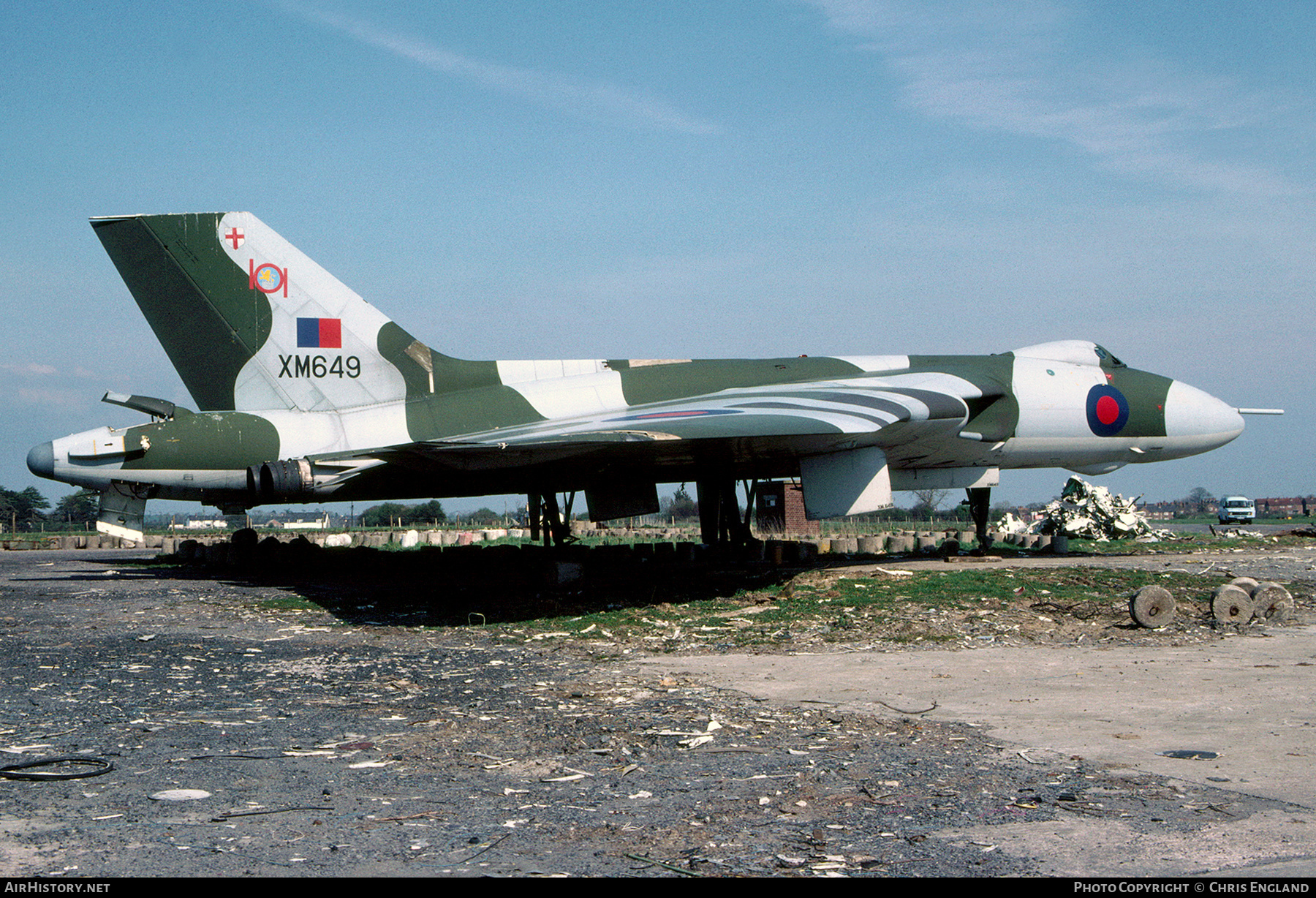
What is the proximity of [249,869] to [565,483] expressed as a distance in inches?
474

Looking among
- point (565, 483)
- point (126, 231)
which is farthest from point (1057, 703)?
point (126, 231)

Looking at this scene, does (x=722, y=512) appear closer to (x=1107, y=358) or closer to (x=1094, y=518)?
(x=1107, y=358)

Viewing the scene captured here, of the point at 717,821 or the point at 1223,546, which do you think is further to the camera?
the point at 1223,546

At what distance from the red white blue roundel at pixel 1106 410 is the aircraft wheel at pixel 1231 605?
7793 mm

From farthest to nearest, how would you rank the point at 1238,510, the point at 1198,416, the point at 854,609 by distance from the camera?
1. the point at 1238,510
2. the point at 1198,416
3. the point at 854,609

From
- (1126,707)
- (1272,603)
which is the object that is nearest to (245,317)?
(1126,707)

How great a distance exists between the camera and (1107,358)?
1764 cm

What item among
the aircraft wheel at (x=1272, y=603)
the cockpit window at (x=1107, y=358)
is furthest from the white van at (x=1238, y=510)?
the aircraft wheel at (x=1272, y=603)

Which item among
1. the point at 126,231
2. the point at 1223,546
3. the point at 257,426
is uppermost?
the point at 126,231

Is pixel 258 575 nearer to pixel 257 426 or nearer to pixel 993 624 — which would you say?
pixel 257 426

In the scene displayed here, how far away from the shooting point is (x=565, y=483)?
50.0 feet

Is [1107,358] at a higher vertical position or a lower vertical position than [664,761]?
higher

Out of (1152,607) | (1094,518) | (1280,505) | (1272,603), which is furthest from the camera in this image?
(1280,505)

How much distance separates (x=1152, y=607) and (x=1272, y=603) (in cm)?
148
